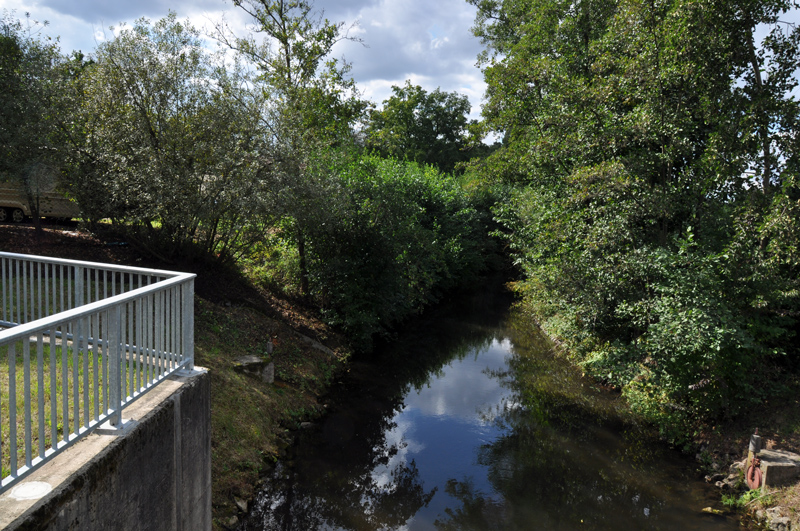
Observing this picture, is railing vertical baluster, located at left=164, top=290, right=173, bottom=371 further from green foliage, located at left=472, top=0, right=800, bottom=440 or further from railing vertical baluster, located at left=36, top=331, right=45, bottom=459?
green foliage, located at left=472, top=0, right=800, bottom=440

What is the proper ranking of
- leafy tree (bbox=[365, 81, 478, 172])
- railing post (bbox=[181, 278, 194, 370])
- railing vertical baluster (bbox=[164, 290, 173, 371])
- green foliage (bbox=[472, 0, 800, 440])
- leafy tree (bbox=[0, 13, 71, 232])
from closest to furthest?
railing vertical baluster (bbox=[164, 290, 173, 371]), railing post (bbox=[181, 278, 194, 370]), green foliage (bbox=[472, 0, 800, 440]), leafy tree (bbox=[0, 13, 71, 232]), leafy tree (bbox=[365, 81, 478, 172])

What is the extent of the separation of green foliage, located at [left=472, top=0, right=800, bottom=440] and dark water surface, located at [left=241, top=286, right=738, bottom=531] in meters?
1.45

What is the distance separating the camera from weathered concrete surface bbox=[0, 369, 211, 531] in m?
3.38

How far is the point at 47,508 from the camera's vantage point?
3246 mm

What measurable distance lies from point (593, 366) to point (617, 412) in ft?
4.56

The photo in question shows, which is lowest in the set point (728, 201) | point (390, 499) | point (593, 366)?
point (390, 499)

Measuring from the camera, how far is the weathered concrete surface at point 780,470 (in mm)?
8367

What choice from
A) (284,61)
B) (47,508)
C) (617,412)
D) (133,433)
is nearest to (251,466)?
(133,433)

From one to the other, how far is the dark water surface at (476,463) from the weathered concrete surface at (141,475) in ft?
9.12

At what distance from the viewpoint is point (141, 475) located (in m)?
4.35

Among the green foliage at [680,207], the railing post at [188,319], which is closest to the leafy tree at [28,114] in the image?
the railing post at [188,319]

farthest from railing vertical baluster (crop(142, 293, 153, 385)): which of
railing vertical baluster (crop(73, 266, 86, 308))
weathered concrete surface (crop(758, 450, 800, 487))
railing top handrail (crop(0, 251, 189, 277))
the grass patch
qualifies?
weathered concrete surface (crop(758, 450, 800, 487))

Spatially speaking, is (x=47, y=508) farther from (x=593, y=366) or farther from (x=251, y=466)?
(x=593, y=366)

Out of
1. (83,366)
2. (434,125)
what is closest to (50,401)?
(83,366)
